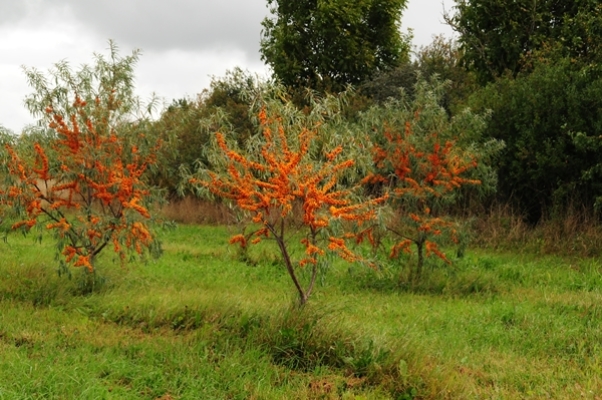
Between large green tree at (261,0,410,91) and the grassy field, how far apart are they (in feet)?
52.2

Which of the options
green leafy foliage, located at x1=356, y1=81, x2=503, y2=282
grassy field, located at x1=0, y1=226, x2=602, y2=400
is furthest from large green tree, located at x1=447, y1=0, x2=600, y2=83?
grassy field, located at x1=0, y1=226, x2=602, y2=400

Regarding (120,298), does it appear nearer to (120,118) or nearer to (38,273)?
(38,273)

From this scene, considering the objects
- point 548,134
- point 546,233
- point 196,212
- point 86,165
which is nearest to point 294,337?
point 86,165

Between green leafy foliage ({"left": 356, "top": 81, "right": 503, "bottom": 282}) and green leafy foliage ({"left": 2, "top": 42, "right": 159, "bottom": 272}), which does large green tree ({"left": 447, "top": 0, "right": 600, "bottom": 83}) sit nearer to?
green leafy foliage ({"left": 356, "top": 81, "right": 503, "bottom": 282})

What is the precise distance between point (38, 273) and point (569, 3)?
18.2 m

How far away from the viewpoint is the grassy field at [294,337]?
19.4 ft

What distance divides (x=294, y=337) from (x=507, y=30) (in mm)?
17707

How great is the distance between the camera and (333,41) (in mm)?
26469

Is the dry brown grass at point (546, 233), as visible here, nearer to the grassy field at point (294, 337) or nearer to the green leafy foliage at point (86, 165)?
the grassy field at point (294, 337)

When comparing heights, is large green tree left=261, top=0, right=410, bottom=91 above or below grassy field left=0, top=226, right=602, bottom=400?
above

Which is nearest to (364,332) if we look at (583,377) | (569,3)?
(583,377)

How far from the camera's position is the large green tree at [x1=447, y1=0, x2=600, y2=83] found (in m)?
20.9

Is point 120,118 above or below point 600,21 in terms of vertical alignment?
below

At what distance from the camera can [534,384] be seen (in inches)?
254
